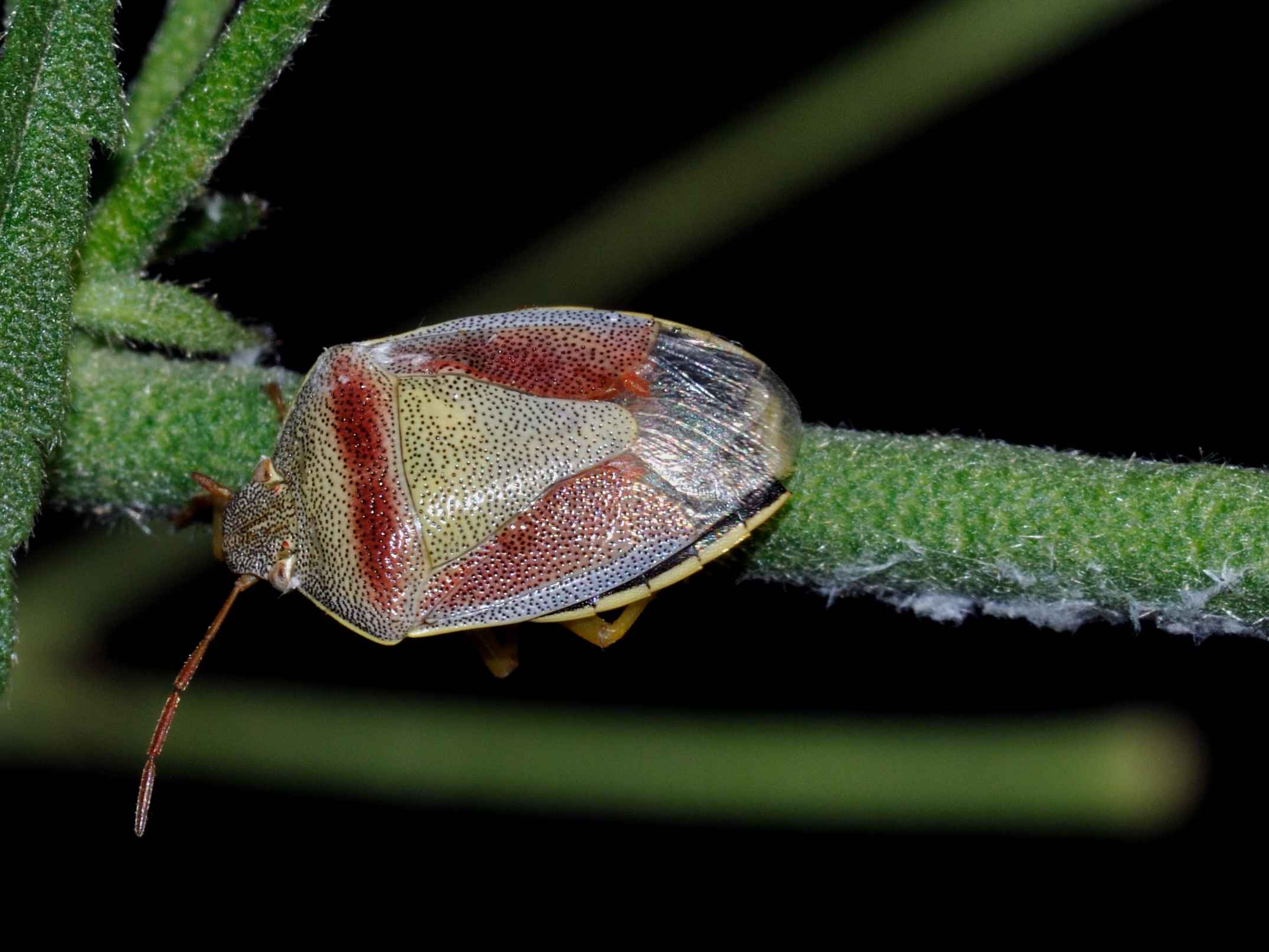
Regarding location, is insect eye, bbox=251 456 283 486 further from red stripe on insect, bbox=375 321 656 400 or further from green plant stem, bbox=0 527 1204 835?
green plant stem, bbox=0 527 1204 835

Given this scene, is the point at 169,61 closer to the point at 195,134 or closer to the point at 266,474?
the point at 195,134

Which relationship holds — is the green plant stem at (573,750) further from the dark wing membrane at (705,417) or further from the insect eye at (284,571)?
the dark wing membrane at (705,417)

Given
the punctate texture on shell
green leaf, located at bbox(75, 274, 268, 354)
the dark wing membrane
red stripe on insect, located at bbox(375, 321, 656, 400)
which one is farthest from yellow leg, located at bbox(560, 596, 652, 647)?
green leaf, located at bbox(75, 274, 268, 354)

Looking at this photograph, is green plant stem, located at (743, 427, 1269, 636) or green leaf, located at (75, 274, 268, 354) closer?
green plant stem, located at (743, 427, 1269, 636)

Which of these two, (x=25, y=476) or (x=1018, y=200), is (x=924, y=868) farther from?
(x=25, y=476)

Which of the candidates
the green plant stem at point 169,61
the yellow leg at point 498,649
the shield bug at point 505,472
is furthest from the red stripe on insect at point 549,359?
the green plant stem at point 169,61
